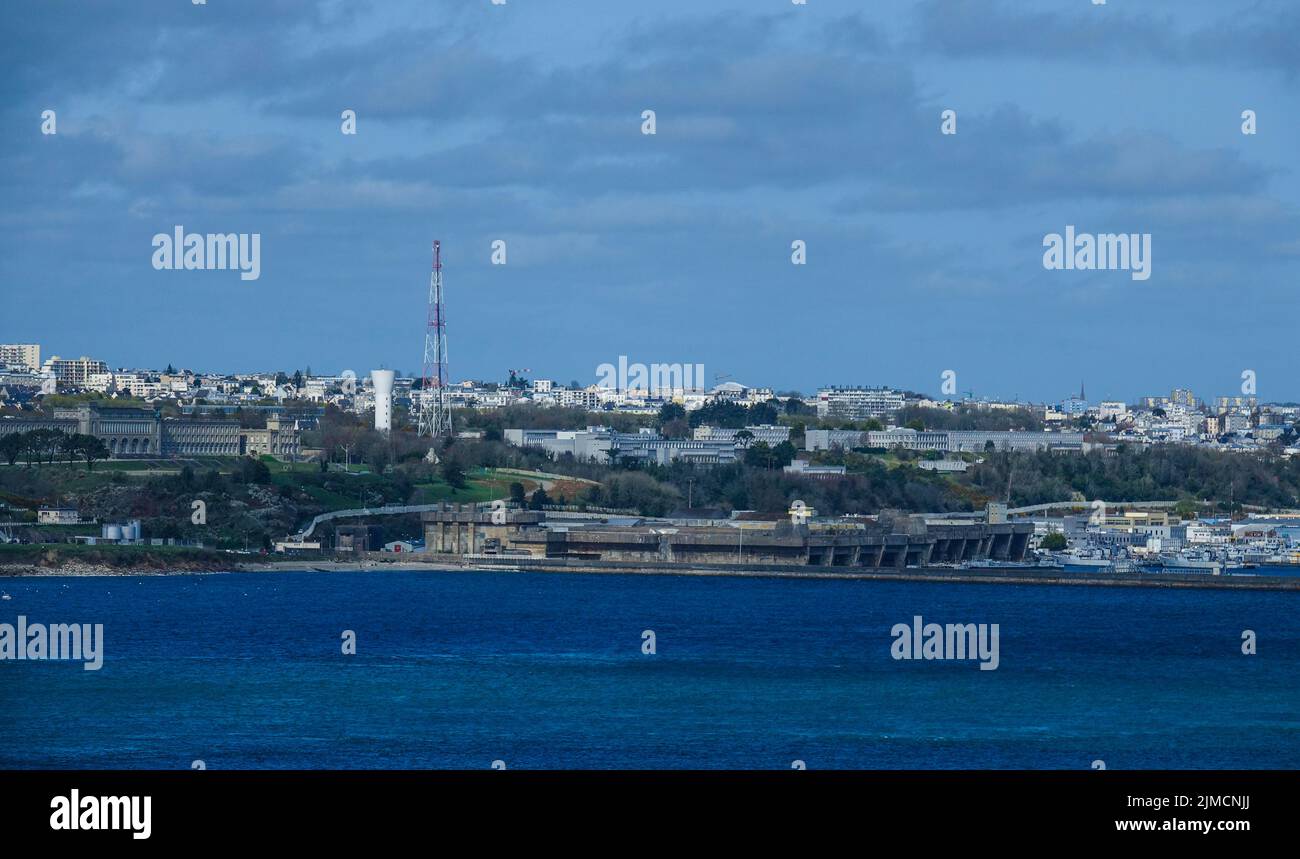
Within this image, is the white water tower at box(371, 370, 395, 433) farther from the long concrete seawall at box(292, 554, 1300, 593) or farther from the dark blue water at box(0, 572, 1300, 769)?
the dark blue water at box(0, 572, 1300, 769)

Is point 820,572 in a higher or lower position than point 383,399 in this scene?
lower

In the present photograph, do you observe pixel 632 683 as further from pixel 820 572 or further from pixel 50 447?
pixel 50 447

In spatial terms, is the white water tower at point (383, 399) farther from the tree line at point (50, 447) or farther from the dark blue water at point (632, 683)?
the dark blue water at point (632, 683)

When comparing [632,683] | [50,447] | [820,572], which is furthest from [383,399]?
[632,683]

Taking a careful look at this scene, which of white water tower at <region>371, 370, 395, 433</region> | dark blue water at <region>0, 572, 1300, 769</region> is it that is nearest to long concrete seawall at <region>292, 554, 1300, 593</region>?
dark blue water at <region>0, 572, 1300, 769</region>

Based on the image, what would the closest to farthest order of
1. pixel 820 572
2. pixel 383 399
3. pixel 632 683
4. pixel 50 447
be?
pixel 632 683 → pixel 820 572 → pixel 50 447 → pixel 383 399

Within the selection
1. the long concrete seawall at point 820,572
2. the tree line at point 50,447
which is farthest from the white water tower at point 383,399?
the long concrete seawall at point 820,572
